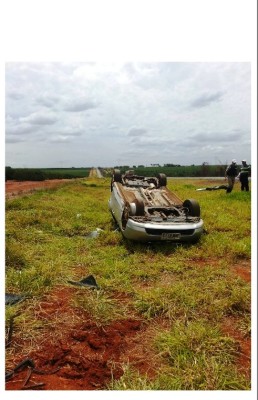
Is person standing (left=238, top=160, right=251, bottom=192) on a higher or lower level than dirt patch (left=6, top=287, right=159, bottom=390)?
higher

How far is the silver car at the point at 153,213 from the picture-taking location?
6618 mm

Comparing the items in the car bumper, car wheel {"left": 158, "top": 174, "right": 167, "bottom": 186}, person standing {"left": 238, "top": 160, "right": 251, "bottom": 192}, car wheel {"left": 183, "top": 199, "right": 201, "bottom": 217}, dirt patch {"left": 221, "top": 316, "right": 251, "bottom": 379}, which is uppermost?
person standing {"left": 238, "top": 160, "right": 251, "bottom": 192}

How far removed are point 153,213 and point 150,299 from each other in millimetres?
3458

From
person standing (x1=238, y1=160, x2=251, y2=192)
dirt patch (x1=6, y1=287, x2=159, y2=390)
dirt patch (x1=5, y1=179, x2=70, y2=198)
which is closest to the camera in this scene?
dirt patch (x1=6, y1=287, x2=159, y2=390)

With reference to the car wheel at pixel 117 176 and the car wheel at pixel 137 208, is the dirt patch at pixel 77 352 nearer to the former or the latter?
the car wheel at pixel 137 208

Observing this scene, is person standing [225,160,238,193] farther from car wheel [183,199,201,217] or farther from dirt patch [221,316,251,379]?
dirt patch [221,316,251,379]

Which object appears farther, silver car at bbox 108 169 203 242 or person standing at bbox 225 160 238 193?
person standing at bbox 225 160 238 193

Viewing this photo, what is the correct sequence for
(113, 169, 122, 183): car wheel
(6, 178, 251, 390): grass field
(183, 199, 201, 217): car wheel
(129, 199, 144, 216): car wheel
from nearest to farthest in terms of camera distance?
(6, 178, 251, 390): grass field
(129, 199, 144, 216): car wheel
(183, 199, 201, 217): car wheel
(113, 169, 122, 183): car wheel

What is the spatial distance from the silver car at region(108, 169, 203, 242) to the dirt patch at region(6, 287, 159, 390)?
107 inches

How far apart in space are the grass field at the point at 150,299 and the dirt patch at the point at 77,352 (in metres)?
0.02

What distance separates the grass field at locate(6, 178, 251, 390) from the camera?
3.14m

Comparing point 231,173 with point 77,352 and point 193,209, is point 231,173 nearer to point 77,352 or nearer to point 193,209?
Result: point 193,209

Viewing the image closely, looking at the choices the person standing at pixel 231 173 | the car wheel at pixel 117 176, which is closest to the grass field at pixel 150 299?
the car wheel at pixel 117 176

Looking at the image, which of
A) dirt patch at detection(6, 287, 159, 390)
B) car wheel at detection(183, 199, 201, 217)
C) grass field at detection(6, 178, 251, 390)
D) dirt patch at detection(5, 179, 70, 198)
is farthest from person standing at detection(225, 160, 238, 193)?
dirt patch at detection(6, 287, 159, 390)
